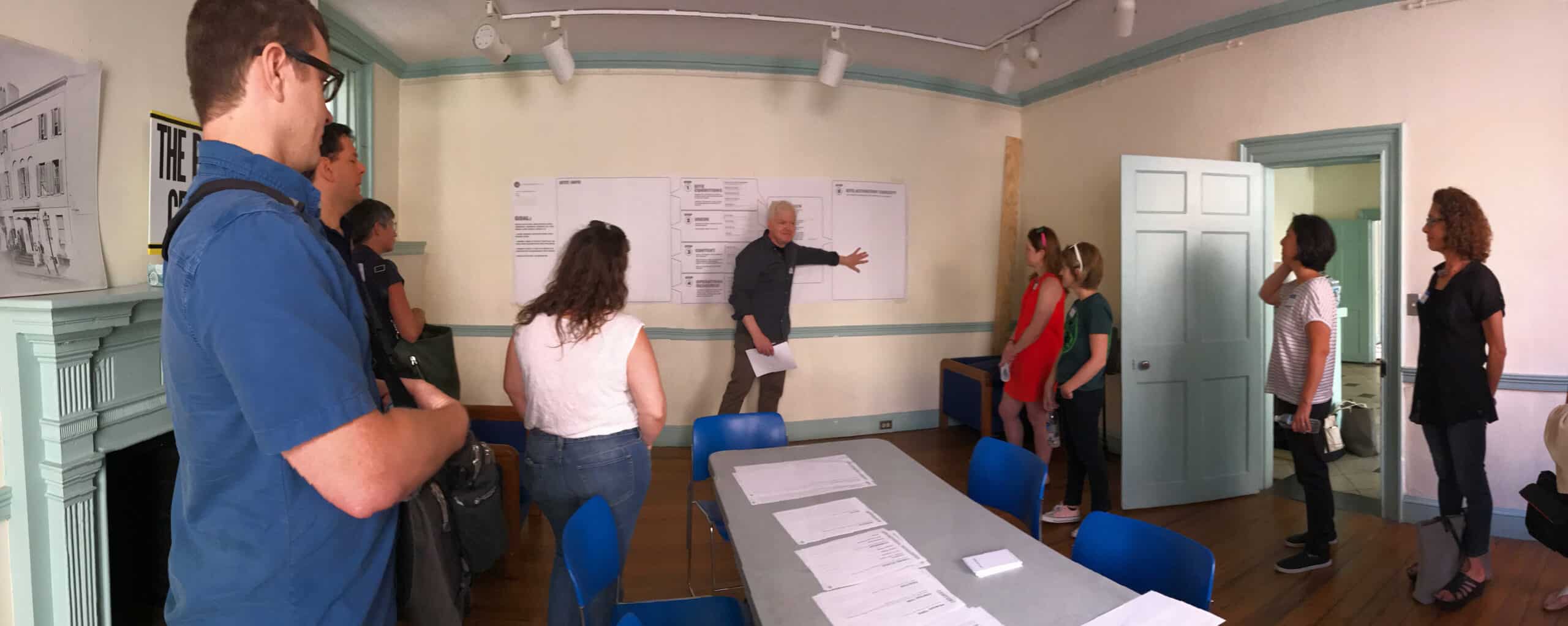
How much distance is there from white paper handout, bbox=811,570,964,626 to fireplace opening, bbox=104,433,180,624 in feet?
6.42

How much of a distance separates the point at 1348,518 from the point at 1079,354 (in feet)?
5.65

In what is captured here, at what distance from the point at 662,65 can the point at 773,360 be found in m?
2.14

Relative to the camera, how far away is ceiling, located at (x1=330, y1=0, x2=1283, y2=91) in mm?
3713

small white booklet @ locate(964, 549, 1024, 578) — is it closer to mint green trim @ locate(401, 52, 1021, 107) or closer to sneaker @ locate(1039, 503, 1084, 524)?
sneaker @ locate(1039, 503, 1084, 524)

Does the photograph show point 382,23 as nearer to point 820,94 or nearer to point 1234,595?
point 820,94

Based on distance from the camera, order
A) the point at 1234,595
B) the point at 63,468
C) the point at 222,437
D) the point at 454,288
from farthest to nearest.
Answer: the point at 454,288 < the point at 1234,595 < the point at 63,468 < the point at 222,437

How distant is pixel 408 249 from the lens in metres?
4.45

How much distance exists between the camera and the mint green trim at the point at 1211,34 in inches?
139

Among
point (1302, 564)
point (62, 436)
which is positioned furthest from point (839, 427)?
point (62, 436)

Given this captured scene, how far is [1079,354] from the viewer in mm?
3299

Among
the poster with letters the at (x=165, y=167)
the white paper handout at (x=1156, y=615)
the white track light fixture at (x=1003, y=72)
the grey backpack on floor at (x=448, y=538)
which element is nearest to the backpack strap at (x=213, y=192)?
the grey backpack on floor at (x=448, y=538)

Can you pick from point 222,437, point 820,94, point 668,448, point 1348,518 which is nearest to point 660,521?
point 668,448

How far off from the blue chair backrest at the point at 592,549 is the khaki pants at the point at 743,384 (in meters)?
2.54

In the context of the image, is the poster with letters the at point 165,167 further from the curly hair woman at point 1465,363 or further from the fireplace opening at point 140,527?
the curly hair woman at point 1465,363
